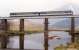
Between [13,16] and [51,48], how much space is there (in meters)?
0.50

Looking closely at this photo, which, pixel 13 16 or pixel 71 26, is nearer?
pixel 71 26

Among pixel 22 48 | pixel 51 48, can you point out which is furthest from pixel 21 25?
pixel 51 48

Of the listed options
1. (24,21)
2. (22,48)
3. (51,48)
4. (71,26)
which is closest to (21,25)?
(24,21)

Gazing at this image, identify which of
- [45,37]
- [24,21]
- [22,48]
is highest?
[24,21]

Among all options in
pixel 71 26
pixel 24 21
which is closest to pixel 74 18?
pixel 71 26

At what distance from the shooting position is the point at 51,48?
6.18 feet

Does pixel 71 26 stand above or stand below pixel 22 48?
above

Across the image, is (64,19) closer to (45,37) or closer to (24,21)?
(45,37)

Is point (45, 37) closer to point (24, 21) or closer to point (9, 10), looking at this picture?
point (24, 21)

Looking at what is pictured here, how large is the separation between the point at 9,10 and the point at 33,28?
12.9 inches

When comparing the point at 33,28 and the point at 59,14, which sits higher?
the point at 59,14

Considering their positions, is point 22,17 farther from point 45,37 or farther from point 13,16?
point 45,37

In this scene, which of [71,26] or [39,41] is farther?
[39,41]

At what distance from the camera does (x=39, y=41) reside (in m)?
1.94
